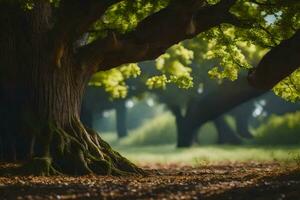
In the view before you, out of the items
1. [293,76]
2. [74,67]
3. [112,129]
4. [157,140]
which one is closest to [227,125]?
[157,140]

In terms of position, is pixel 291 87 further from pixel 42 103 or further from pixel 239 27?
pixel 42 103

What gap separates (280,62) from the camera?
1470 centimetres

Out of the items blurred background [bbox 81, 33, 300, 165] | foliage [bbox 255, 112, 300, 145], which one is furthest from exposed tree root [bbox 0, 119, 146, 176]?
foliage [bbox 255, 112, 300, 145]

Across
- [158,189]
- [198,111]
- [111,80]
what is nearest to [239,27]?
[158,189]

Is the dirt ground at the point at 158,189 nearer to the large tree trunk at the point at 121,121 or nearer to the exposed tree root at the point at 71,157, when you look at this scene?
the exposed tree root at the point at 71,157

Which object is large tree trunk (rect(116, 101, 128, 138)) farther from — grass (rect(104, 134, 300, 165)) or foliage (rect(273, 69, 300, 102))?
foliage (rect(273, 69, 300, 102))

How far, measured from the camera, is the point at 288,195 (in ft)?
34.4

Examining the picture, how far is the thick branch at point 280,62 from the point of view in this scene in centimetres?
1449

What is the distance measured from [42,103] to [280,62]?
7143 mm

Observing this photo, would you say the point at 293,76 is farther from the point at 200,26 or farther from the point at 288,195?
the point at 288,195

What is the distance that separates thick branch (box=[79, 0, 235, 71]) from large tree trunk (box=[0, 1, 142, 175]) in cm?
81

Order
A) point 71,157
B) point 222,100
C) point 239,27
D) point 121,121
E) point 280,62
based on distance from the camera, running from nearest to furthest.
Answer: point 280,62, point 71,157, point 239,27, point 222,100, point 121,121

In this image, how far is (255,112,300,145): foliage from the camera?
44.8 m

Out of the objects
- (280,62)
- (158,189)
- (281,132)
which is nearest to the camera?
(158,189)
